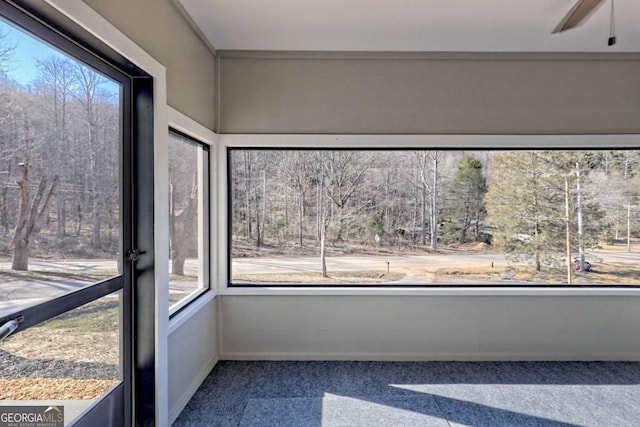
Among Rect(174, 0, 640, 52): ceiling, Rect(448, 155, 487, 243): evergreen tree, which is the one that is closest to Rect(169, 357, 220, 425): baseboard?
Rect(448, 155, 487, 243): evergreen tree

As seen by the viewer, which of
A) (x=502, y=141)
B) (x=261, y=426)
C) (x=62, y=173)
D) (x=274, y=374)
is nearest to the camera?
(x=62, y=173)

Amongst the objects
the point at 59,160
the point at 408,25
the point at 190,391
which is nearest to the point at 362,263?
the point at 190,391

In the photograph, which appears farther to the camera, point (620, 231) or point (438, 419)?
point (620, 231)

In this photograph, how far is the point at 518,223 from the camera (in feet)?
11.2

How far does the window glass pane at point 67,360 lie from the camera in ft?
4.52

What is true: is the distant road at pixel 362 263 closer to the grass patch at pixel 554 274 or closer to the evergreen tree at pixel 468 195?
the grass patch at pixel 554 274

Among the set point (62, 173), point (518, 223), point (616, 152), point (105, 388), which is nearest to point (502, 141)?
point (518, 223)

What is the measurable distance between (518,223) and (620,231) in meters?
0.97

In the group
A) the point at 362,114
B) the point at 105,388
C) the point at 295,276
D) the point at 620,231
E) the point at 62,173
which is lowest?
the point at 105,388

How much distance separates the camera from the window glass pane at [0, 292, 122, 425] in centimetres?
138

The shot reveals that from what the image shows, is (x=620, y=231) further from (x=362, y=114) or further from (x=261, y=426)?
(x=261, y=426)

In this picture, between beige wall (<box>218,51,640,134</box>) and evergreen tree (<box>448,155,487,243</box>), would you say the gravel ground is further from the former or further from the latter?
evergreen tree (<box>448,155,487,243</box>)

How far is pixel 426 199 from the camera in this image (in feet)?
11.2

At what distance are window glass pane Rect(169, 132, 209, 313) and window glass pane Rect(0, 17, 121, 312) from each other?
1.90 ft
